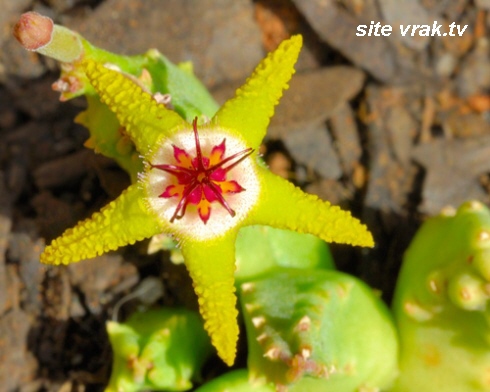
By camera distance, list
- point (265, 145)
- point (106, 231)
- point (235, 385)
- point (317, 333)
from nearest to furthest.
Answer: point (106, 231) < point (317, 333) < point (235, 385) < point (265, 145)

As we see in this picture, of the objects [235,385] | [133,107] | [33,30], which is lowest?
[235,385]

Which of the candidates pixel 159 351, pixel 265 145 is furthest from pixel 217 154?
pixel 265 145

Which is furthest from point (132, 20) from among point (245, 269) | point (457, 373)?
point (457, 373)

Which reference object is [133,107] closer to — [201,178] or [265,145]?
[201,178]

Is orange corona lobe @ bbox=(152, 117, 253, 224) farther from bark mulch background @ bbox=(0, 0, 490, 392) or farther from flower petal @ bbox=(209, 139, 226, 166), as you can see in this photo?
bark mulch background @ bbox=(0, 0, 490, 392)

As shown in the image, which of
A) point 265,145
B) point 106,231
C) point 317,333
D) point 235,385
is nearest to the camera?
point 106,231

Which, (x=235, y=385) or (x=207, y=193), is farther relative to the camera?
(x=235, y=385)

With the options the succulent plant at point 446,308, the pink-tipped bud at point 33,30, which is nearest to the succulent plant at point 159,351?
the succulent plant at point 446,308

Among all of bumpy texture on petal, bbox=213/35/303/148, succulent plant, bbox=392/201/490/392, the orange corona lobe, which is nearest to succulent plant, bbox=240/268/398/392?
succulent plant, bbox=392/201/490/392
